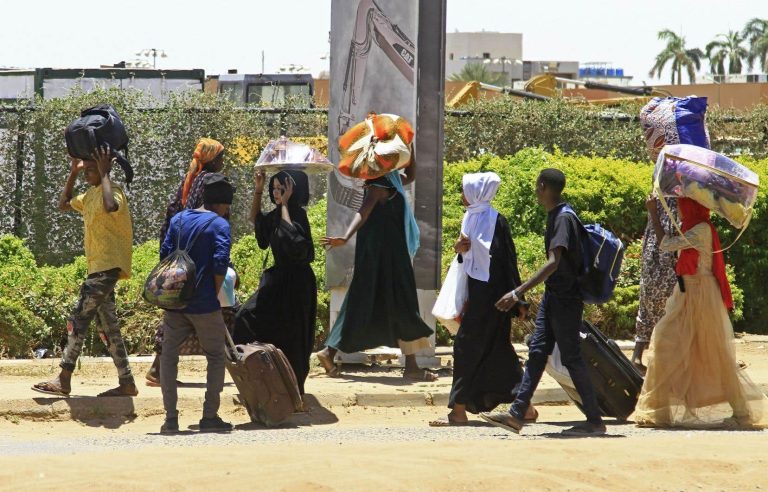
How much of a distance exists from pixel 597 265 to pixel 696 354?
3.62 ft

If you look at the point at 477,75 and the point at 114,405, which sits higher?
the point at 477,75

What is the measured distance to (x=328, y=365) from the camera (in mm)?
10828

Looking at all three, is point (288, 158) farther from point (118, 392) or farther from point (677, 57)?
point (677, 57)

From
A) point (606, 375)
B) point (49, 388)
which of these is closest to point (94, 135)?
point (49, 388)

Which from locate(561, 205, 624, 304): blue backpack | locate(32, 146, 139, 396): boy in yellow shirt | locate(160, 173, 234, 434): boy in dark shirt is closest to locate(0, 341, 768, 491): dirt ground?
locate(160, 173, 234, 434): boy in dark shirt

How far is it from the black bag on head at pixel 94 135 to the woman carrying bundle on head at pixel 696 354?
3856 mm

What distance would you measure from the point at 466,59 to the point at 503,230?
108942mm

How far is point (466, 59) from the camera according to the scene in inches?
4596

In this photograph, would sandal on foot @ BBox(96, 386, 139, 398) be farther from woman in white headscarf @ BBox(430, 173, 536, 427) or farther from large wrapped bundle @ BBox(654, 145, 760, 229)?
large wrapped bundle @ BBox(654, 145, 760, 229)

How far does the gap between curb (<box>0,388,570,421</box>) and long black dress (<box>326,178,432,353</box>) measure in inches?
16.9

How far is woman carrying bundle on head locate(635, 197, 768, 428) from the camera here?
9.05m

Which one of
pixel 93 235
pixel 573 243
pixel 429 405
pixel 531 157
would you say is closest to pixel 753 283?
pixel 531 157

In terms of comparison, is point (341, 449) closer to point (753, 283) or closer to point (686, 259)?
point (686, 259)

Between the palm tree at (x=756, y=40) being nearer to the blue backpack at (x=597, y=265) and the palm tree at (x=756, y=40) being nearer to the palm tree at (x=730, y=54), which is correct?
the palm tree at (x=730, y=54)
